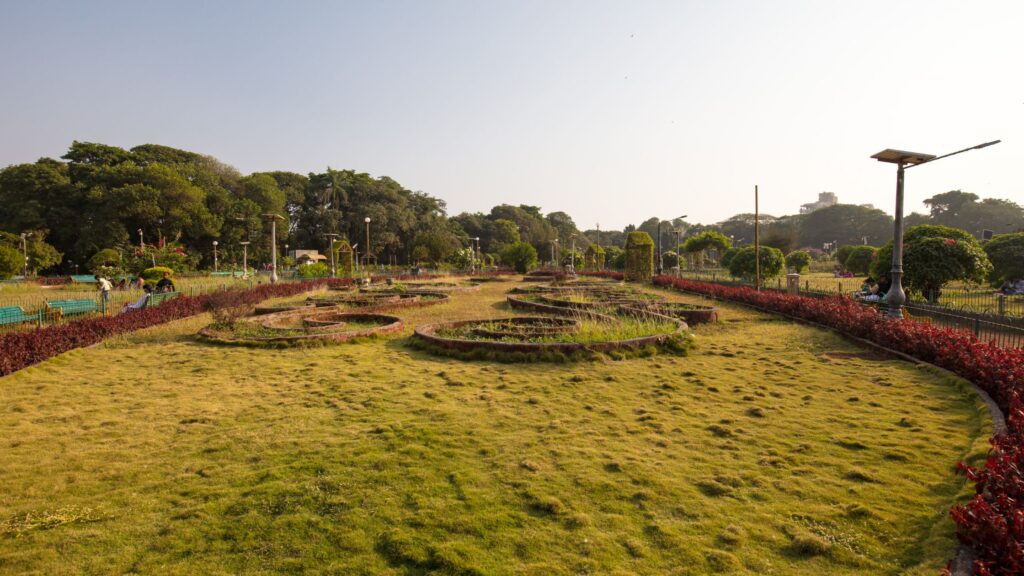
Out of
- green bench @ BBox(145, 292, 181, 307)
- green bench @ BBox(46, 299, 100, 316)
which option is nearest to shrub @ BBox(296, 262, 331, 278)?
green bench @ BBox(145, 292, 181, 307)

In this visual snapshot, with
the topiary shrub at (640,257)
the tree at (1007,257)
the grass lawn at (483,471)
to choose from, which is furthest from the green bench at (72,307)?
the tree at (1007,257)

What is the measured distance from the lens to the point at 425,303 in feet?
59.7

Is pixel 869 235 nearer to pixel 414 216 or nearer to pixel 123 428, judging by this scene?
pixel 414 216

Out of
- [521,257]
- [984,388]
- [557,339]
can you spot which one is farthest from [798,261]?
[984,388]

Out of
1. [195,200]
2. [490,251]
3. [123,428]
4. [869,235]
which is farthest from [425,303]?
[869,235]

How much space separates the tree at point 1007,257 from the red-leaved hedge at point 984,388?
13501 millimetres

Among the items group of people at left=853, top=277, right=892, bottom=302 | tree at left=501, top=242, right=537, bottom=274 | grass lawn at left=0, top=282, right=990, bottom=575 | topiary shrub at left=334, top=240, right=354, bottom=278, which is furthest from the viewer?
tree at left=501, top=242, right=537, bottom=274

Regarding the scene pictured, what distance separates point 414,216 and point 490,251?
52.6 feet

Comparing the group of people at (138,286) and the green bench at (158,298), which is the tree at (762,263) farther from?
the group of people at (138,286)

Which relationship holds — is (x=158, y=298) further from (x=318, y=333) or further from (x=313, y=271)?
(x=313, y=271)

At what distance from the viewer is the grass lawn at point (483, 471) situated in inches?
116

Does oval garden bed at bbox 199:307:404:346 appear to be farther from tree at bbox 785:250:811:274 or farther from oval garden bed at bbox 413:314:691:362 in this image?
tree at bbox 785:250:811:274

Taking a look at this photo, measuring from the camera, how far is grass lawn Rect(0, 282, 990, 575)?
116 inches

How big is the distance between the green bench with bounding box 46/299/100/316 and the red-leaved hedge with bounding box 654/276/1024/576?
15.8m
